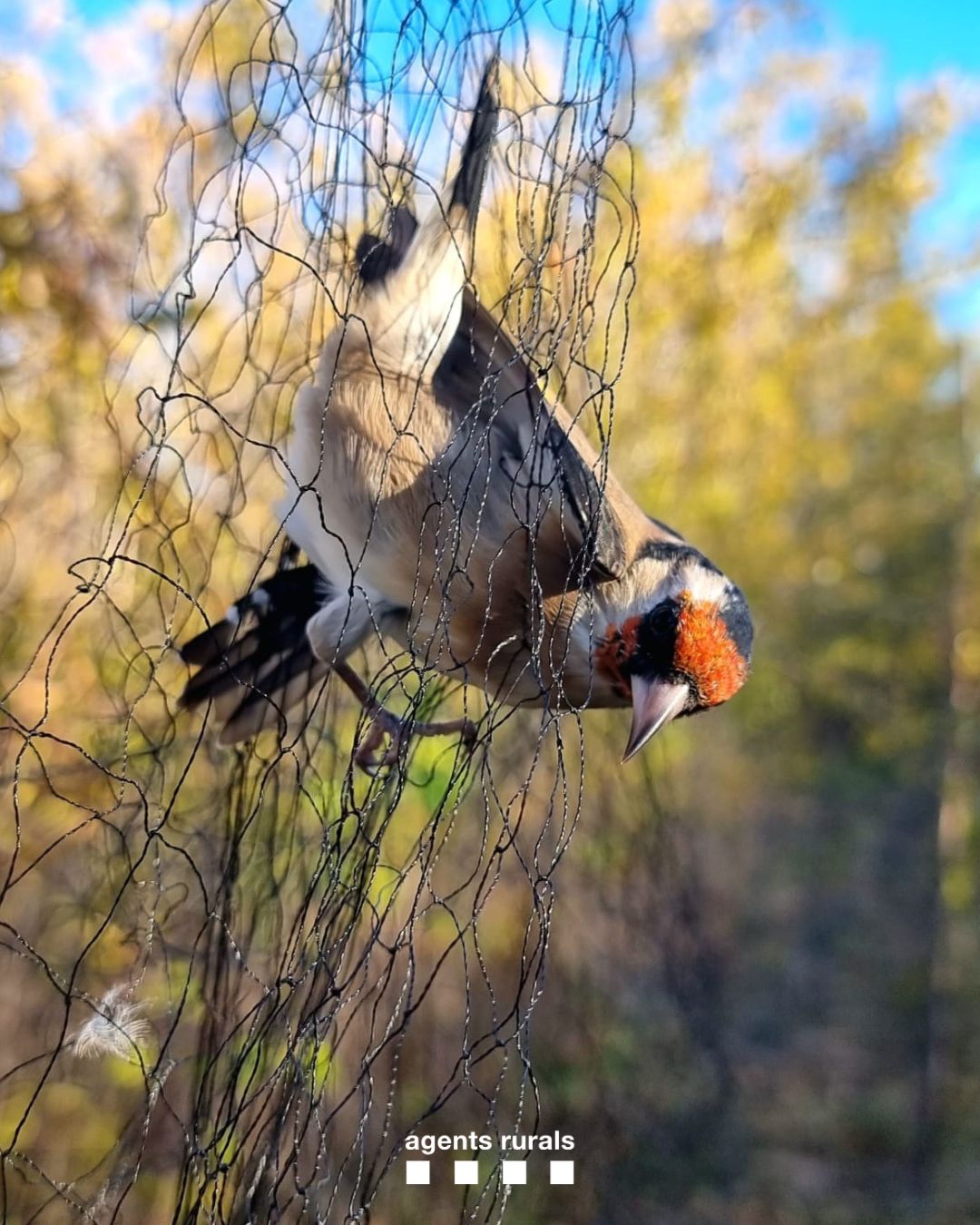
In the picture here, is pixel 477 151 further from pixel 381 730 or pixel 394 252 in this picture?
pixel 381 730

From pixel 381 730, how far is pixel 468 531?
17.3 inches

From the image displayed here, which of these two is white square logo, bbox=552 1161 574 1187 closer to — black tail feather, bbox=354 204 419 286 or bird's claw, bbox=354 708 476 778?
bird's claw, bbox=354 708 476 778

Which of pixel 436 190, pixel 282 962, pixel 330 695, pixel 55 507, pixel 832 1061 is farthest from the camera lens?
pixel 832 1061

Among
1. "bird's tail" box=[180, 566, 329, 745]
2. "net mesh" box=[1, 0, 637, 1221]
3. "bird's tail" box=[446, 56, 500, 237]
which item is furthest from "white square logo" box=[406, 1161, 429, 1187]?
"bird's tail" box=[446, 56, 500, 237]

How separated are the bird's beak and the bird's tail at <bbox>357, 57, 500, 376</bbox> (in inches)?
27.6

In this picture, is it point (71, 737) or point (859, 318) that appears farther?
point (859, 318)

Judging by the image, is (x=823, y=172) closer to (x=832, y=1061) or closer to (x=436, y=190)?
(x=436, y=190)

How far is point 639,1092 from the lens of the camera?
369 centimetres

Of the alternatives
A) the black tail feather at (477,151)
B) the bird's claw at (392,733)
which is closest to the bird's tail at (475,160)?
the black tail feather at (477,151)

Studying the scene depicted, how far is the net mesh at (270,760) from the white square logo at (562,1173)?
432 millimetres

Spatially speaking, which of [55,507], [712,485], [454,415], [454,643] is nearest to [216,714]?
[454,643]

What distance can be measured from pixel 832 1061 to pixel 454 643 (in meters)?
5.76

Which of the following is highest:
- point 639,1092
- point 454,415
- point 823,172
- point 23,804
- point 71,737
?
point 823,172

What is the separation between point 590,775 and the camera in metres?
2.85
